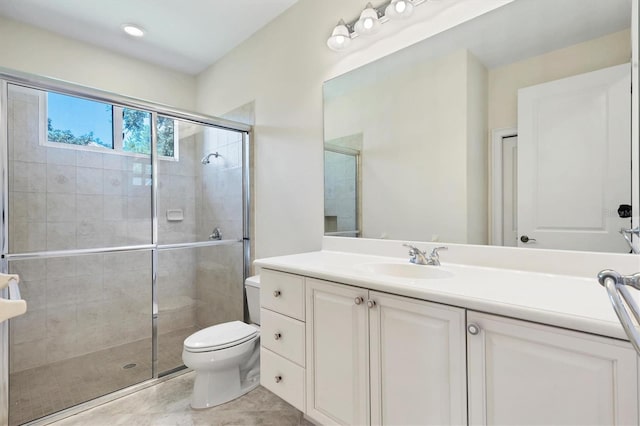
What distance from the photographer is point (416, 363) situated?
0.97 meters

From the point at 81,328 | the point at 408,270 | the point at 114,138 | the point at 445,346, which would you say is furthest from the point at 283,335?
the point at 114,138

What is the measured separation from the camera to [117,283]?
91.4 inches

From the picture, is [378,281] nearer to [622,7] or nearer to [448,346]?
[448,346]

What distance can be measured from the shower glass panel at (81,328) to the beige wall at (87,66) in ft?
4.75

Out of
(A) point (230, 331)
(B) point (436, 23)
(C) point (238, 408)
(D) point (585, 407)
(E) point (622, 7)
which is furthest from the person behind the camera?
(A) point (230, 331)

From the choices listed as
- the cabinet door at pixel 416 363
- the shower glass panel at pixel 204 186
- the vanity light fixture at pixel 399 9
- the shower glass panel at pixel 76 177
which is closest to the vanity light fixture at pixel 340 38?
the vanity light fixture at pixel 399 9

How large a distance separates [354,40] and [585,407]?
1.83 meters

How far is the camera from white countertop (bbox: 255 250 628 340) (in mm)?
706

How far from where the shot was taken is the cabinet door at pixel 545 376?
0.66 m

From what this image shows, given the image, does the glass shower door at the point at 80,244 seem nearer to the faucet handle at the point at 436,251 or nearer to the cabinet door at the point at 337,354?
the cabinet door at the point at 337,354

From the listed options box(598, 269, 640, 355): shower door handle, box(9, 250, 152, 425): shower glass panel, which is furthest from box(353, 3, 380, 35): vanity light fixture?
box(9, 250, 152, 425): shower glass panel

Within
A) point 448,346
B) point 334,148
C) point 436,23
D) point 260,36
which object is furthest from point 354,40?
point 448,346

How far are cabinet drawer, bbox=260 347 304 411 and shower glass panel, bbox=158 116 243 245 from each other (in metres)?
1.24

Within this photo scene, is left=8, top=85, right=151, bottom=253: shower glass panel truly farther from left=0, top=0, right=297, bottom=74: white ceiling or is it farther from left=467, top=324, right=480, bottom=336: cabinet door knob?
left=467, top=324, right=480, bottom=336: cabinet door knob
